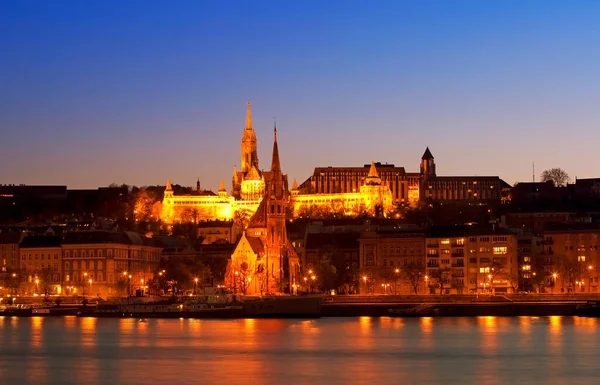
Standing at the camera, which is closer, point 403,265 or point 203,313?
point 203,313

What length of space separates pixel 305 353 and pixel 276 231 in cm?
5364

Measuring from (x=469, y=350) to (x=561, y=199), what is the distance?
12368 centimetres

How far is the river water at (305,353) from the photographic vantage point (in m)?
56.0

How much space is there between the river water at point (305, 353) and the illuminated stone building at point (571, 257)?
93.3 feet

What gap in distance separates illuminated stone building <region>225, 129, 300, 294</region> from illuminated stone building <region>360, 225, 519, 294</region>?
29.9 feet

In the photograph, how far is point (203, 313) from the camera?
100688 mm

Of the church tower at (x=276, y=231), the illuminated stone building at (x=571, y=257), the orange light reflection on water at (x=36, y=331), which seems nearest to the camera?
the orange light reflection on water at (x=36, y=331)

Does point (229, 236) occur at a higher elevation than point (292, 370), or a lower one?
higher

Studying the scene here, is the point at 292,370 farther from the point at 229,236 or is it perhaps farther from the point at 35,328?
the point at 229,236

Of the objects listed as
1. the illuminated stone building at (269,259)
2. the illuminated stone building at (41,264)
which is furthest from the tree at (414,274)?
the illuminated stone building at (41,264)

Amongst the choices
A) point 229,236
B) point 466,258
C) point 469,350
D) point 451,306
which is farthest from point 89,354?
point 229,236

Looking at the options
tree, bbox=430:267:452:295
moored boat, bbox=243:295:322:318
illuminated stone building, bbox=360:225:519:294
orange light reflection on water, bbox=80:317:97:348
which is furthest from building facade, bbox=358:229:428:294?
orange light reflection on water, bbox=80:317:97:348

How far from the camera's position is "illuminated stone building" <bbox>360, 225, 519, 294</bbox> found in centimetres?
11875

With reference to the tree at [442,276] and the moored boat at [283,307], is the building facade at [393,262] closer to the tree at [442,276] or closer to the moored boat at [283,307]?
the tree at [442,276]
